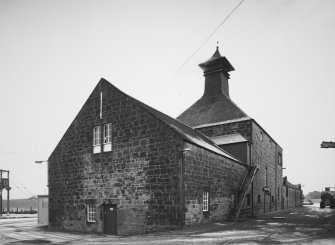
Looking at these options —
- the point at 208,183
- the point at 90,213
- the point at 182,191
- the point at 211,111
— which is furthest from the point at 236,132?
the point at 90,213

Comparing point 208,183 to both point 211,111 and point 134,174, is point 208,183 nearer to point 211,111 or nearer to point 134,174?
point 134,174

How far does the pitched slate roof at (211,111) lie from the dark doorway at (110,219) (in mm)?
13998

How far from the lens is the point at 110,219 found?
56.7 ft

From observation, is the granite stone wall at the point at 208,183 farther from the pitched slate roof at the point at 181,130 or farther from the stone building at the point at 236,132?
the stone building at the point at 236,132

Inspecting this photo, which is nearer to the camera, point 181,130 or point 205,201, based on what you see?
point 205,201

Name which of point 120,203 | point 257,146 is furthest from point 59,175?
point 257,146

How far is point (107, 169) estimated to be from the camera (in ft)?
58.7

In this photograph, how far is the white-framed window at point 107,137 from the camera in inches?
714

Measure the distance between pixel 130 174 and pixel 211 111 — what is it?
1495cm

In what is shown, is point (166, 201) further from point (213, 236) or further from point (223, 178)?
point (223, 178)

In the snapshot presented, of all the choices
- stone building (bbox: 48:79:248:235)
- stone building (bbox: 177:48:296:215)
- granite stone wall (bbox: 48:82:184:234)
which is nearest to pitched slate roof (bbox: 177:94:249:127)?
stone building (bbox: 177:48:296:215)

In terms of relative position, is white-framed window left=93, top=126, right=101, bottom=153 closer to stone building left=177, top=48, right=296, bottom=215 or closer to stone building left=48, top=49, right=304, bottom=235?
stone building left=48, top=49, right=304, bottom=235


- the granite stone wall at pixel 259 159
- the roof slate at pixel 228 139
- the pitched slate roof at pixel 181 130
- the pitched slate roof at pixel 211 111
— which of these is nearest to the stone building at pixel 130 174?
the pitched slate roof at pixel 181 130

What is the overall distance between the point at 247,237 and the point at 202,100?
21510 mm
